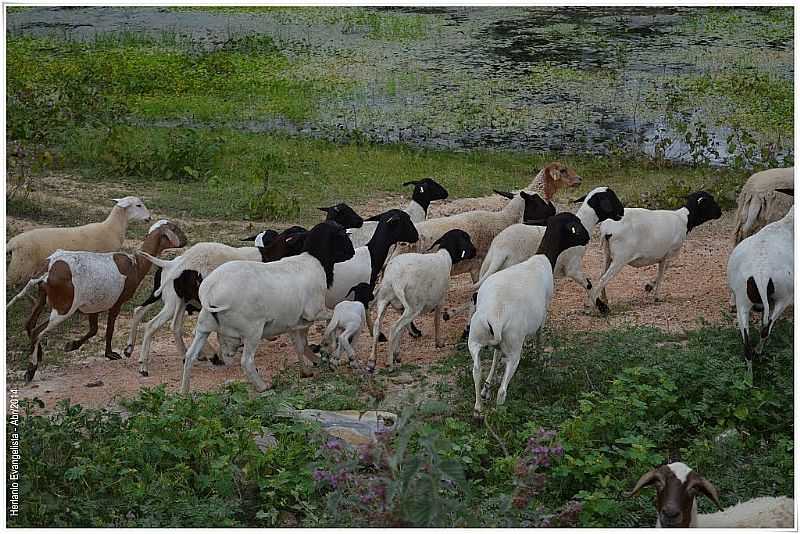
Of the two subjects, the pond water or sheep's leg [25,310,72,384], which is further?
the pond water

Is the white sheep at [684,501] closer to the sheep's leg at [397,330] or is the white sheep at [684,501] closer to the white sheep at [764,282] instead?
the white sheep at [764,282]

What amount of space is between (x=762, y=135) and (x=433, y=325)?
667cm

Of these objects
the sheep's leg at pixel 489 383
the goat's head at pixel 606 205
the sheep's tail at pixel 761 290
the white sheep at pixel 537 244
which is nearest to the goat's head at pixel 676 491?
the sheep's leg at pixel 489 383

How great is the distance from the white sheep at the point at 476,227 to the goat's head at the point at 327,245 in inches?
41.0

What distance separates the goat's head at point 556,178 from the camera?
10.9 meters

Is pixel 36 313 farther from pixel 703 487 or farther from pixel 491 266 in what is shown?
pixel 703 487

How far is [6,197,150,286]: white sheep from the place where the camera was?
884cm

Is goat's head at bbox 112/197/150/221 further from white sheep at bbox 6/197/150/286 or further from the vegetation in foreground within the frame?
the vegetation in foreground

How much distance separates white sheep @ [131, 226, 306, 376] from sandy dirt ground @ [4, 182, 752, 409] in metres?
0.19

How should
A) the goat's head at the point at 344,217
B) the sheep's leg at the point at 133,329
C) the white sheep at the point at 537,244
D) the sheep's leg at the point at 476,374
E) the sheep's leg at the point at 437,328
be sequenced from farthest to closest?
the goat's head at the point at 344,217
the white sheep at the point at 537,244
the sheep's leg at the point at 437,328
the sheep's leg at the point at 133,329
the sheep's leg at the point at 476,374

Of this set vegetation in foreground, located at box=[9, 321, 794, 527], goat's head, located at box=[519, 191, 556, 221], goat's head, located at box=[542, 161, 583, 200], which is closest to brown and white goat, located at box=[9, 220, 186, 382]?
vegetation in foreground, located at box=[9, 321, 794, 527]

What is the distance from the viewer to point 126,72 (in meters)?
15.4

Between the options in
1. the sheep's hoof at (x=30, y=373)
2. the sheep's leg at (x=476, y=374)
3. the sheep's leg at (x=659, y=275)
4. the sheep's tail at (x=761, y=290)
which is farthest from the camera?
the sheep's leg at (x=659, y=275)

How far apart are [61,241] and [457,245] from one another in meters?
3.19
